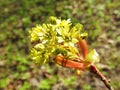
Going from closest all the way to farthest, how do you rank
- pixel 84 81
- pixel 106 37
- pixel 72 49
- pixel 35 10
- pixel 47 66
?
pixel 72 49 → pixel 84 81 → pixel 47 66 → pixel 106 37 → pixel 35 10

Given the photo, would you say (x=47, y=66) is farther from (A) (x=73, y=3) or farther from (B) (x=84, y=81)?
(A) (x=73, y=3)

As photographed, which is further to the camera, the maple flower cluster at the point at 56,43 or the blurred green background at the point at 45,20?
the blurred green background at the point at 45,20

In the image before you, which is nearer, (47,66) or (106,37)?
(47,66)

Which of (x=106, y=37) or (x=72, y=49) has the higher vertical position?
(x=106, y=37)

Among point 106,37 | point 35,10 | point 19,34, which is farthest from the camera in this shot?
point 35,10

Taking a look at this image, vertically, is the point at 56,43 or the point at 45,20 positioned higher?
the point at 45,20

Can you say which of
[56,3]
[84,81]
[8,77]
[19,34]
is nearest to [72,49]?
[84,81]

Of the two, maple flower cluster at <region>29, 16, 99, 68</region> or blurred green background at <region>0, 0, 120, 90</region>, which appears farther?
blurred green background at <region>0, 0, 120, 90</region>

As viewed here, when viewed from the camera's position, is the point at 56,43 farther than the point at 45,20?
No
